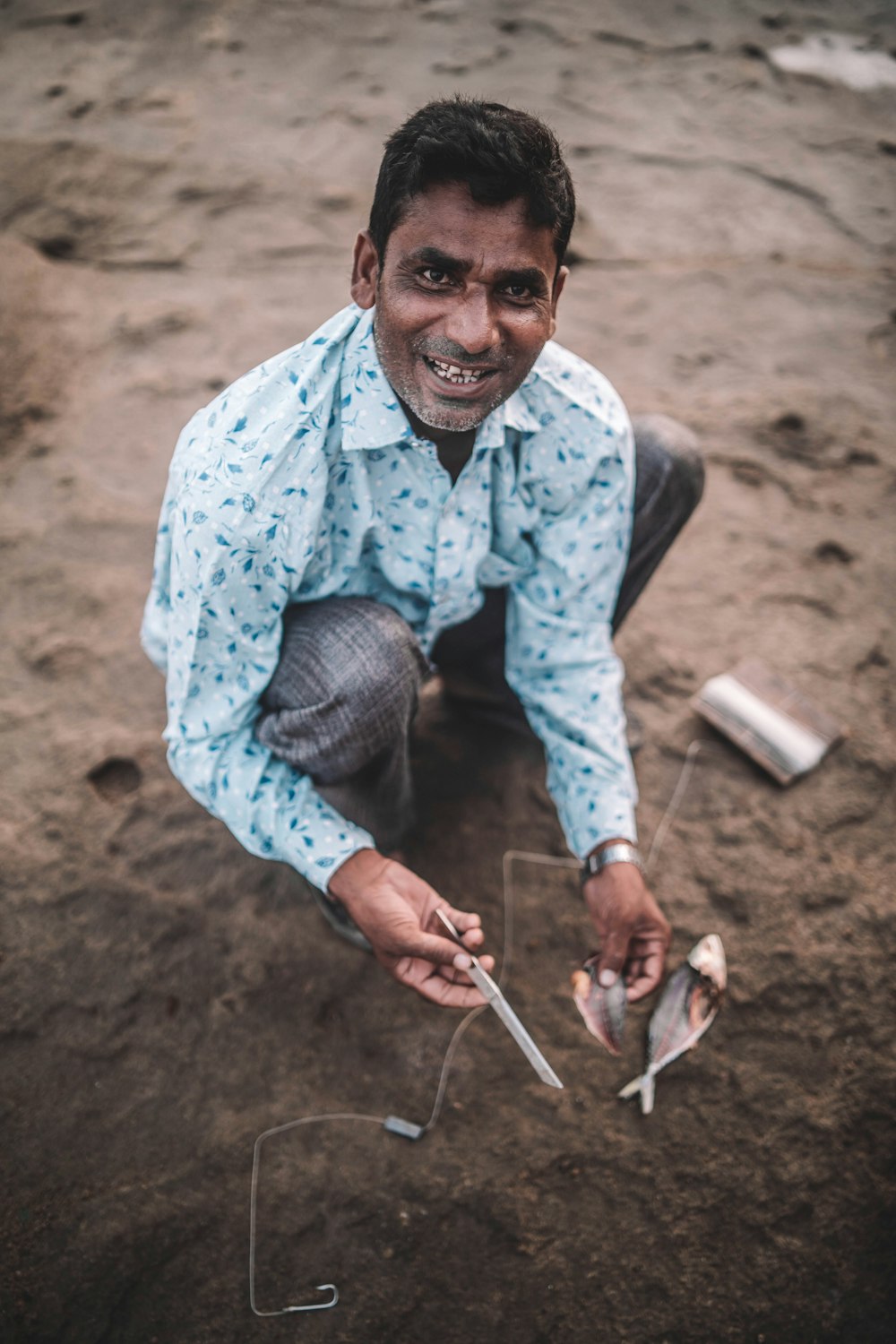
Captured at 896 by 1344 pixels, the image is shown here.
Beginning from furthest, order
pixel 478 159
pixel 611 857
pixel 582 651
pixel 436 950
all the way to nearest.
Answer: pixel 582 651 < pixel 611 857 < pixel 436 950 < pixel 478 159

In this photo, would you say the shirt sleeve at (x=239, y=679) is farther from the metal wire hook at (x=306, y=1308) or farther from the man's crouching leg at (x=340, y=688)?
the metal wire hook at (x=306, y=1308)

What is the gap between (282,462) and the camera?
4.01 ft

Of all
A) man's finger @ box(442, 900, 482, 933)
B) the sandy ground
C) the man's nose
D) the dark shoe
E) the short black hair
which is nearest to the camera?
the short black hair

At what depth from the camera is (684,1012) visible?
1562 mm

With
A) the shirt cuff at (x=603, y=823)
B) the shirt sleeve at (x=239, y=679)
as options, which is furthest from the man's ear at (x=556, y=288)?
the shirt cuff at (x=603, y=823)

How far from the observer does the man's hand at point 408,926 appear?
4.22 feet

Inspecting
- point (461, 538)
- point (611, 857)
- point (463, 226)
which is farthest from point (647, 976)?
point (463, 226)

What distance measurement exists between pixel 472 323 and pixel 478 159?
0.64 ft

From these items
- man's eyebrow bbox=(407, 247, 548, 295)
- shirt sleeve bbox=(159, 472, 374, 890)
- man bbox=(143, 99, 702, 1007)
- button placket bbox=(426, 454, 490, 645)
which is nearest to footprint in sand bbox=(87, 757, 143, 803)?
man bbox=(143, 99, 702, 1007)

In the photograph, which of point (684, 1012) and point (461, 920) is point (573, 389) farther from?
point (684, 1012)

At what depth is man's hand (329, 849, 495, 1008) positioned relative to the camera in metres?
1.29

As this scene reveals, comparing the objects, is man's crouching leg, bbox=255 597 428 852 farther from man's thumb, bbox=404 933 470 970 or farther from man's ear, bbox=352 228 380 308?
man's ear, bbox=352 228 380 308

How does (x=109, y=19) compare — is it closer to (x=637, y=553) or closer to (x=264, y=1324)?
(x=637, y=553)

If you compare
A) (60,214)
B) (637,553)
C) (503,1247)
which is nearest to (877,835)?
(637,553)
